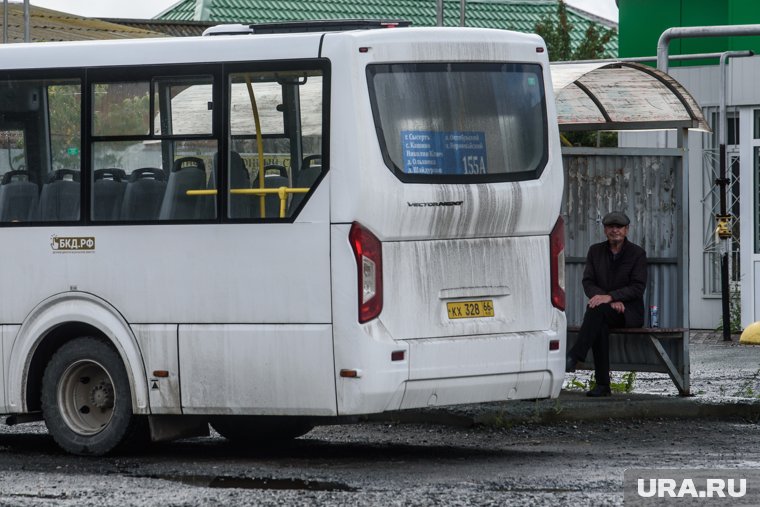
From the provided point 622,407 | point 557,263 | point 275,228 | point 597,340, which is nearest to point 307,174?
point 275,228

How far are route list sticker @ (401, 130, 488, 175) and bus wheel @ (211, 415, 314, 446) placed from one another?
106 inches

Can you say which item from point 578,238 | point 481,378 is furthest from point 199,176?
point 578,238

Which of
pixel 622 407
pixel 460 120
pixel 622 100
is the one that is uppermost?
pixel 622 100

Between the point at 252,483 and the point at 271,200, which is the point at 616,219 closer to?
the point at 271,200

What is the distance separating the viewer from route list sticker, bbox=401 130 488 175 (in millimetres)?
11695

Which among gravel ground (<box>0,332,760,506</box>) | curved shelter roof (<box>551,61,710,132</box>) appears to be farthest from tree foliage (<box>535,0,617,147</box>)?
gravel ground (<box>0,332,760,506</box>)

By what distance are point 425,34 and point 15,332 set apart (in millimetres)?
3540

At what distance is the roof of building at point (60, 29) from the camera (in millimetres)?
36125

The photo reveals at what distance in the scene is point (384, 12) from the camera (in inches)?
2160

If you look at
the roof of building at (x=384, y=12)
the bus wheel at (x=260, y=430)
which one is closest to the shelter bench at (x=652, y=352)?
the bus wheel at (x=260, y=430)

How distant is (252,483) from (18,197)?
10.2ft

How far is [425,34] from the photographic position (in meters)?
11.8

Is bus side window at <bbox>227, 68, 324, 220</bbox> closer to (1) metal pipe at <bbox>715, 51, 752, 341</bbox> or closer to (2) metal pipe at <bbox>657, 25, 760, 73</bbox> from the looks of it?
(2) metal pipe at <bbox>657, 25, 760, 73</bbox>

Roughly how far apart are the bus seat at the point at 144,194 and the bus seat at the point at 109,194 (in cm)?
5
